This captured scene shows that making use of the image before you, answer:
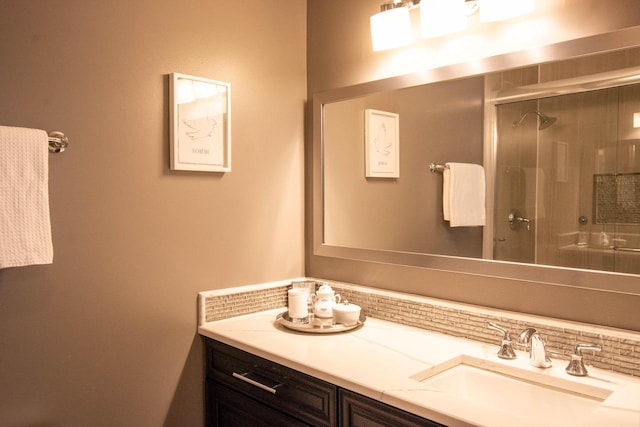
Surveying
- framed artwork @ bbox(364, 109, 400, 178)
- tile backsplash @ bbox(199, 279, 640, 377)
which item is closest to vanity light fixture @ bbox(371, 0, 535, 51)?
framed artwork @ bbox(364, 109, 400, 178)

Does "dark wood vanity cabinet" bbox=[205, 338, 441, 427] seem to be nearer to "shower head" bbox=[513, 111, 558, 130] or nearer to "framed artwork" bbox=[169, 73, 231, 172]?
"framed artwork" bbox=[169, 73, 231, 172]

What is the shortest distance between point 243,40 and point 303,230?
818mm

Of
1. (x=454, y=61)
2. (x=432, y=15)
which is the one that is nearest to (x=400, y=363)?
(x=454, y=61)

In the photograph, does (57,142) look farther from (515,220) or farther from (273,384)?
(515,220)

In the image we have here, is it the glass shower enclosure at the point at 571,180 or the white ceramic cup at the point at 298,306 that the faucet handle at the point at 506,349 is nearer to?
the glass shower enclosure at the point at 571,180

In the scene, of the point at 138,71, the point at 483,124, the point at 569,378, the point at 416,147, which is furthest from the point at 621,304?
the point at 138,71

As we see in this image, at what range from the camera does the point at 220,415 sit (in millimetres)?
1828

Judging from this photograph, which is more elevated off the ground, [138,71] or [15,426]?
[138,71]

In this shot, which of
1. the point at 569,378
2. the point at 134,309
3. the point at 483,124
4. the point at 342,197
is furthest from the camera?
the point at 342,197

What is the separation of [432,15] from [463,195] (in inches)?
23.8

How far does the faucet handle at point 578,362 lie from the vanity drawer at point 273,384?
0.63 meters

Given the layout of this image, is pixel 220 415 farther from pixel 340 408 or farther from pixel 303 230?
pixel 303 230

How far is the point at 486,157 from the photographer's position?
157 centimetres

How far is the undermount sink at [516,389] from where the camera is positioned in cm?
128
